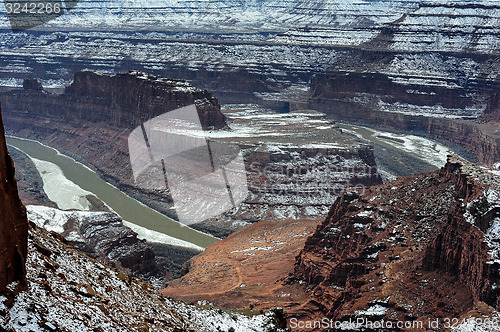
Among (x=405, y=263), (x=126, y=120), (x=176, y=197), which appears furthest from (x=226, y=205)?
(x=405, y=263)

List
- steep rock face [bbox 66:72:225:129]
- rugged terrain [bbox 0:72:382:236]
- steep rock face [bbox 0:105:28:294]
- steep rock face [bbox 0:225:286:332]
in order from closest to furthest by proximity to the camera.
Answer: steep rock face [bbox 0:105:28:294], steep rock face [bbox 0:225:286:332], rugged terrain [bbox 0:72:382:236], steep rock face [bbox 66:72:225:129]

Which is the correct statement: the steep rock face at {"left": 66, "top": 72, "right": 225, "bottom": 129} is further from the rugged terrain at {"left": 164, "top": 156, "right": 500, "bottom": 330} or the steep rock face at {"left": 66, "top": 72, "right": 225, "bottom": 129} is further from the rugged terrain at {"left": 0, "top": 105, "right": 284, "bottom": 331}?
the rugged terrain at {"left": 0, "top": 105, "right": 284, "bottom": 331}

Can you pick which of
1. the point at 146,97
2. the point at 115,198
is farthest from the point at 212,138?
the point at 146,97

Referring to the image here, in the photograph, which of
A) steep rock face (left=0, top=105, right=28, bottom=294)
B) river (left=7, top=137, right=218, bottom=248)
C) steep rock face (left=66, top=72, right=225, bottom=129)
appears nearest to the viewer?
steep rock face (left=0, top=105, right=28, bottom=294)

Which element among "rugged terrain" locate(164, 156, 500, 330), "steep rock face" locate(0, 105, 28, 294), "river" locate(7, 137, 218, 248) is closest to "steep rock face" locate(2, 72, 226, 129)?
"river" locate(7, 137, 218, 248)

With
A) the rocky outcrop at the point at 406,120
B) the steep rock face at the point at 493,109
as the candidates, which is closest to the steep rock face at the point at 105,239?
the rocky outcrop at the point at 406,120

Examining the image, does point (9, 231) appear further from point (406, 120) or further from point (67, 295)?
point (406, 120)

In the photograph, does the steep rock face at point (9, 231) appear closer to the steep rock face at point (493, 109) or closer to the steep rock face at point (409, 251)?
the steep rock face at point (409, 251)

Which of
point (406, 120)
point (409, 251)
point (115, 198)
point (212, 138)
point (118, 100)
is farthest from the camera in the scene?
point (406, 120)
